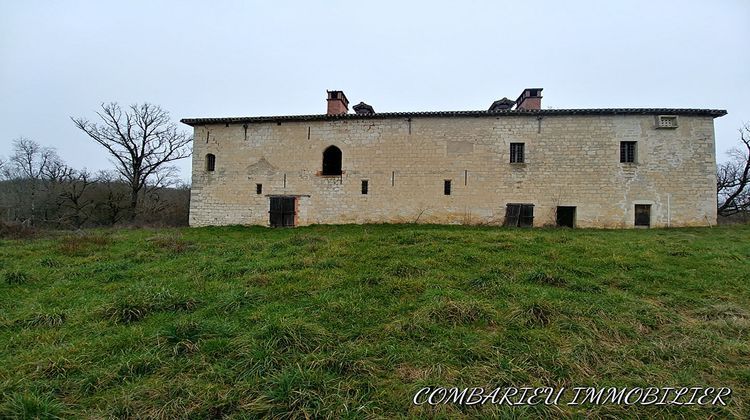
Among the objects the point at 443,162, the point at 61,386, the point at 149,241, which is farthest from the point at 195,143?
the point at 61,386

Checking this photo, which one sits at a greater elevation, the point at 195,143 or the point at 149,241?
the point at 195,143

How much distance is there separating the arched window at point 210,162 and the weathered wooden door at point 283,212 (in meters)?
3.77

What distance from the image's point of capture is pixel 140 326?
13.4ft

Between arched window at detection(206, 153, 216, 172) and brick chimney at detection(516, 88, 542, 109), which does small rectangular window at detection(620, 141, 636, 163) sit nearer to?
brick chimney at detection(516, 88, 542, 109)

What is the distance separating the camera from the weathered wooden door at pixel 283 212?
49.4ft

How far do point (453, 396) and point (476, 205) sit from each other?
1199 centimetres

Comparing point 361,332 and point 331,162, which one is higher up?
point 331,162

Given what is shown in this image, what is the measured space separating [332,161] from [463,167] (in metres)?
6.20

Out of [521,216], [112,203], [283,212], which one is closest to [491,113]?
[521,216]

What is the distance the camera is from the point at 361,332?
390cm

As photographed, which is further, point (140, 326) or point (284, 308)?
point (284, 308)

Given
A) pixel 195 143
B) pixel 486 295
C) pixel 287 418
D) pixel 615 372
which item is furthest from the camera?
pixel 195 143

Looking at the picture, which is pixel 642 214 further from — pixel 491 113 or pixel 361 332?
pixel 361 332

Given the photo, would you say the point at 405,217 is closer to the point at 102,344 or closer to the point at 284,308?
the point at 284,308
